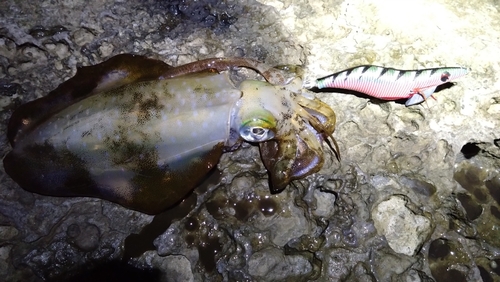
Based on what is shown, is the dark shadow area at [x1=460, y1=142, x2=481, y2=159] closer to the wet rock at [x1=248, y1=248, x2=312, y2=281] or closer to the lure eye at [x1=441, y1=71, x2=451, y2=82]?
the lure eye at [x1=441, y1=71, x2=451, y2=82]

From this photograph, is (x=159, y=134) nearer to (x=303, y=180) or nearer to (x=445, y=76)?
(x=303, y=180)

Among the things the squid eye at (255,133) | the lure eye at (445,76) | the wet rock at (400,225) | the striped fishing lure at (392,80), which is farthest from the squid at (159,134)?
the lure eye at (445,76)

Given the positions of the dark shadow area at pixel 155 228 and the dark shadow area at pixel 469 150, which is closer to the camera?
the dark shadow area at pixel 155 228

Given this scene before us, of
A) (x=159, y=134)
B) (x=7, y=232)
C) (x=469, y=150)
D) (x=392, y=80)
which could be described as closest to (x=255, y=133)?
(x=159, y=134)

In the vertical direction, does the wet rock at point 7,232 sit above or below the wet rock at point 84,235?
above

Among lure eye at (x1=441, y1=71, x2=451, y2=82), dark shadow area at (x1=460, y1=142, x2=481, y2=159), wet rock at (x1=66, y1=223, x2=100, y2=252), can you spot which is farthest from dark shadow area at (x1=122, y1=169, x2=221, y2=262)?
dark shadow area at (x1=460, y1=142, x2=481, y2=159)

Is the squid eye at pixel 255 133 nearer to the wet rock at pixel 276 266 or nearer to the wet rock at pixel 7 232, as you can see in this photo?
the wet rock at pixel 276 266
